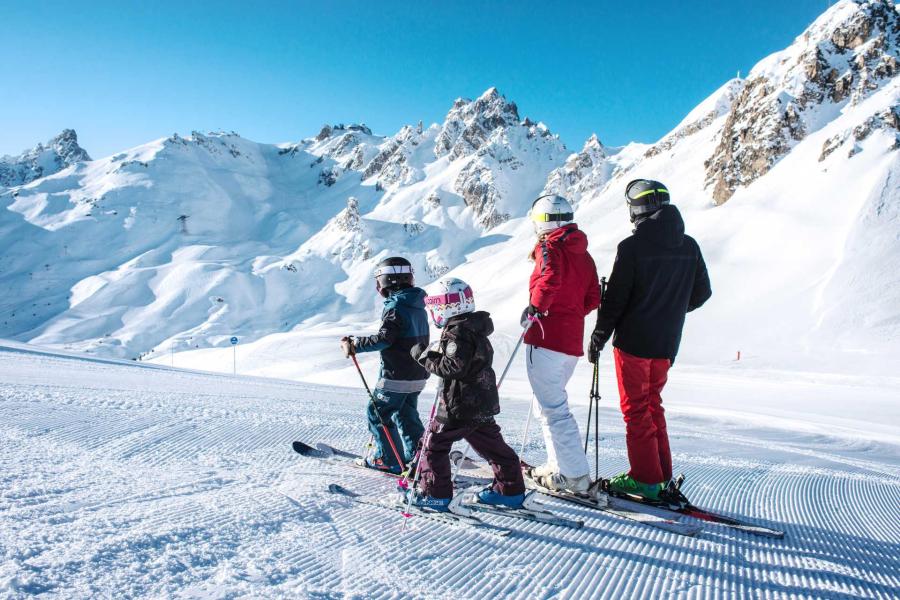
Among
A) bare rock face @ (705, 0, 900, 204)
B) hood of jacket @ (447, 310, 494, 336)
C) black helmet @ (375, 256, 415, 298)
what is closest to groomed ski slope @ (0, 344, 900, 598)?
hood of jacket @ (447, 310, 494, 336)

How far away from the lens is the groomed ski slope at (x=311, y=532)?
2410 mm

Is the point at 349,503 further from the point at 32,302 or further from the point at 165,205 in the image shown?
the point at 165,205

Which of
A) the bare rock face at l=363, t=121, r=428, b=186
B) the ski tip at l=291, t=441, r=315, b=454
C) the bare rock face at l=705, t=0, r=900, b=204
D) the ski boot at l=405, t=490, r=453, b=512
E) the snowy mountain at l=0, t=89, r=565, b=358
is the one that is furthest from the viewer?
the bare rock face at l=363, t=121, r=428, b=186

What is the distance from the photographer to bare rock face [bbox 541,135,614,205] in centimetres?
10181

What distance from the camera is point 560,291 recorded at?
3676 millimetres

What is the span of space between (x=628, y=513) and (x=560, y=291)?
1555mm

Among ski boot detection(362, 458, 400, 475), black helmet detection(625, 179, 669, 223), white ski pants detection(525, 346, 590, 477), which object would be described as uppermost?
black helmet detection(625, 179, 669, 223)

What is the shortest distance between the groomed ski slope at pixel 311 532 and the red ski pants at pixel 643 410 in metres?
0.52

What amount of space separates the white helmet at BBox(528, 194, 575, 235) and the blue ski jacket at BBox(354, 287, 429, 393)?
3.60 ft

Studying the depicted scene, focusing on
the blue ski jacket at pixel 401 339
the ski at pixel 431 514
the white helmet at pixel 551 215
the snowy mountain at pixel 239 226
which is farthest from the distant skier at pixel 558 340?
the snowy mountain at pixel 239 226

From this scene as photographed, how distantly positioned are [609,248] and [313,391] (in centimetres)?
3487

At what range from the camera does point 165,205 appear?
120 m

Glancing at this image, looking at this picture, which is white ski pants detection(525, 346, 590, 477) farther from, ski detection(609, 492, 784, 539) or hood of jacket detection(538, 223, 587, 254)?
hood of jacket detection(538, 223, 587, 254)

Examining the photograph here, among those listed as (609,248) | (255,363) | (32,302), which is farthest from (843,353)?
(32,302)
